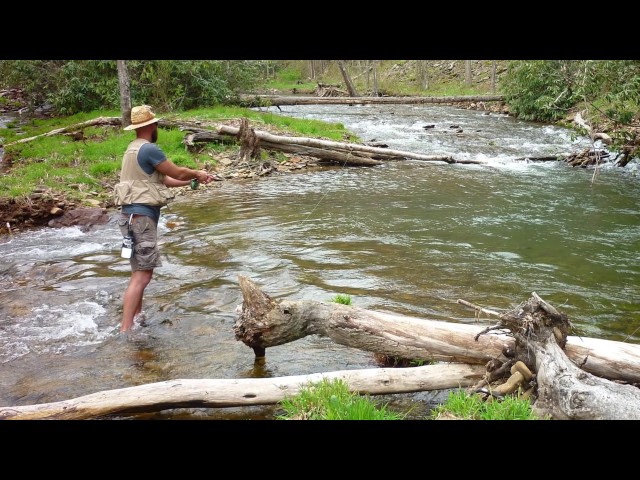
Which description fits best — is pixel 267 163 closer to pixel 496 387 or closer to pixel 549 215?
pixel 549 215

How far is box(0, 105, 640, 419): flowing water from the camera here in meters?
Result: 5.50

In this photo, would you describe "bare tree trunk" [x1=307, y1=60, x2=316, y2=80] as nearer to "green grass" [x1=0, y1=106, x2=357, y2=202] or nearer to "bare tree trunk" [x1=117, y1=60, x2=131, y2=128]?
"green grass" [x1=0, y1=106, x2=357, y2=202]

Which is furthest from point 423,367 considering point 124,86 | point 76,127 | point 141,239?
point 76,127

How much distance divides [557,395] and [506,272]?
4443 mm

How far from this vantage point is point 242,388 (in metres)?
4.18

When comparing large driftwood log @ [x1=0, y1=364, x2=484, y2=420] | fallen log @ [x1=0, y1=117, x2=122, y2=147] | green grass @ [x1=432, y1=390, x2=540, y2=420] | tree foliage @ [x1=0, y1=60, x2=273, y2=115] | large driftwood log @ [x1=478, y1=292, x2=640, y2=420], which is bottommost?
large driftwood log @ [x1=0, y1=364, x2=484, y2=420]

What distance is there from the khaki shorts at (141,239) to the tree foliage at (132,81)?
20.4 m

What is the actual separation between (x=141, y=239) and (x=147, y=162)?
90 cm

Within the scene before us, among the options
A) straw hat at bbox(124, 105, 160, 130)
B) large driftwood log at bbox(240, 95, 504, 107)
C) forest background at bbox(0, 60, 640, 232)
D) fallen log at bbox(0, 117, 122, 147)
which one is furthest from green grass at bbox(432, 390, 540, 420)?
large driftwood log at bbox(240, 95, 504, 107)

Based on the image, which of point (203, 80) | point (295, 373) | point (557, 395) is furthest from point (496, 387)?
point (203, 80)

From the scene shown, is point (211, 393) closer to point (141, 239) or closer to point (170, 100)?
point (141, 239)

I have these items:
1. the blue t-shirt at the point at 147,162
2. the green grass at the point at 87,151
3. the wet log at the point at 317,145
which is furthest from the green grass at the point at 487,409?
the wet log at the point at 317,145

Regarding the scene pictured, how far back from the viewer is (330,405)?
383 centimetres

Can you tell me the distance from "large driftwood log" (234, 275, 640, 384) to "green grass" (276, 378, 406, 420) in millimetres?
788
